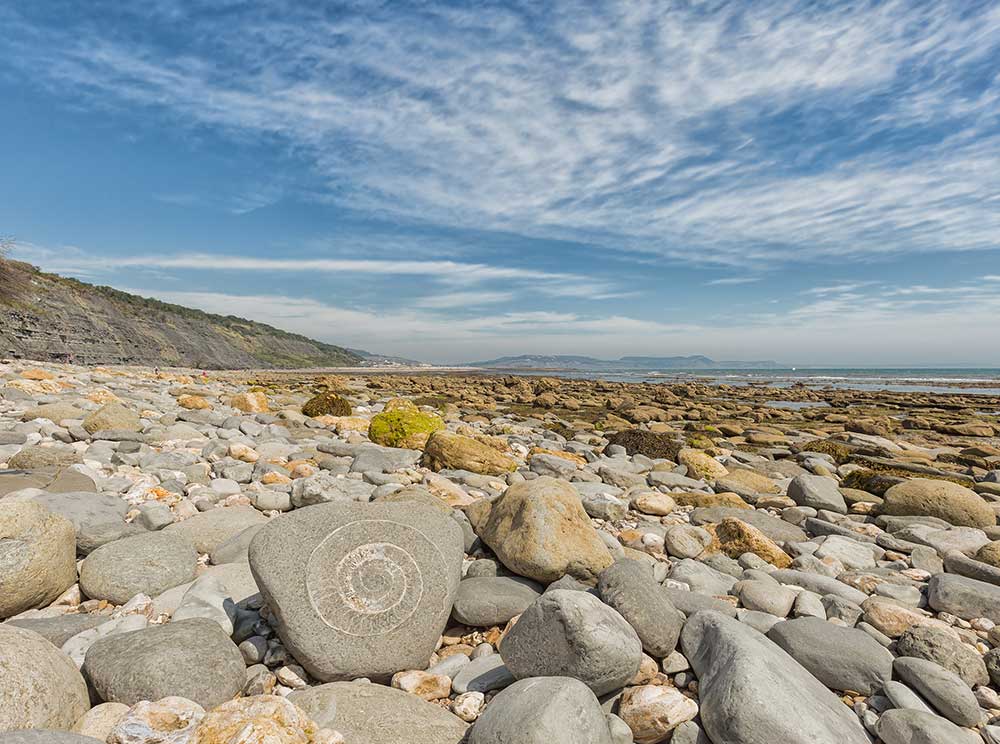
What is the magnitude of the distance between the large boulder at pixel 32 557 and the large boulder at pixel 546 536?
3474 mm

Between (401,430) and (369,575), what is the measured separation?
751cm

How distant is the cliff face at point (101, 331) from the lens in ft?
131

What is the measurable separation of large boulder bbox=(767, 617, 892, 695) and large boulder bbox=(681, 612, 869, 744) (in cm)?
31

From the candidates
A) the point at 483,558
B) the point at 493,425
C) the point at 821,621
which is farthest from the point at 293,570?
the point at 493,425

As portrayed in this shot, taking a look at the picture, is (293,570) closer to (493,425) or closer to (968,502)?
(968,502)

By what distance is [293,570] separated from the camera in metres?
3.59

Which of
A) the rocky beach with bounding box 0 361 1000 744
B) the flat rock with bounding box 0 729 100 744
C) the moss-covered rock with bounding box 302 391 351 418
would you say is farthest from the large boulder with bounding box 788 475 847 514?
the moss-covered rock with bounding box 302 391 351 418

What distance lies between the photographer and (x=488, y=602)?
4121 millimetres

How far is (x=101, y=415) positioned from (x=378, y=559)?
797 cm

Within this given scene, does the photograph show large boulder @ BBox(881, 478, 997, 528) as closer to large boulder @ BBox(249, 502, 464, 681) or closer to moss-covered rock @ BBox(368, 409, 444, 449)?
large boulder @ BBox(249, 502, 464, 681)

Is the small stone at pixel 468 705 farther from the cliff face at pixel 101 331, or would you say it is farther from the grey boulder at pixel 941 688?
the cliff face at pixel 101 331

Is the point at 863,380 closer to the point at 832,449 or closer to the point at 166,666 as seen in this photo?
the point at 832,449

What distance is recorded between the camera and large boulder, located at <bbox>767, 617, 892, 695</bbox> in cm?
342

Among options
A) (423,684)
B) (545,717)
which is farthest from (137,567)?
(545,717)
